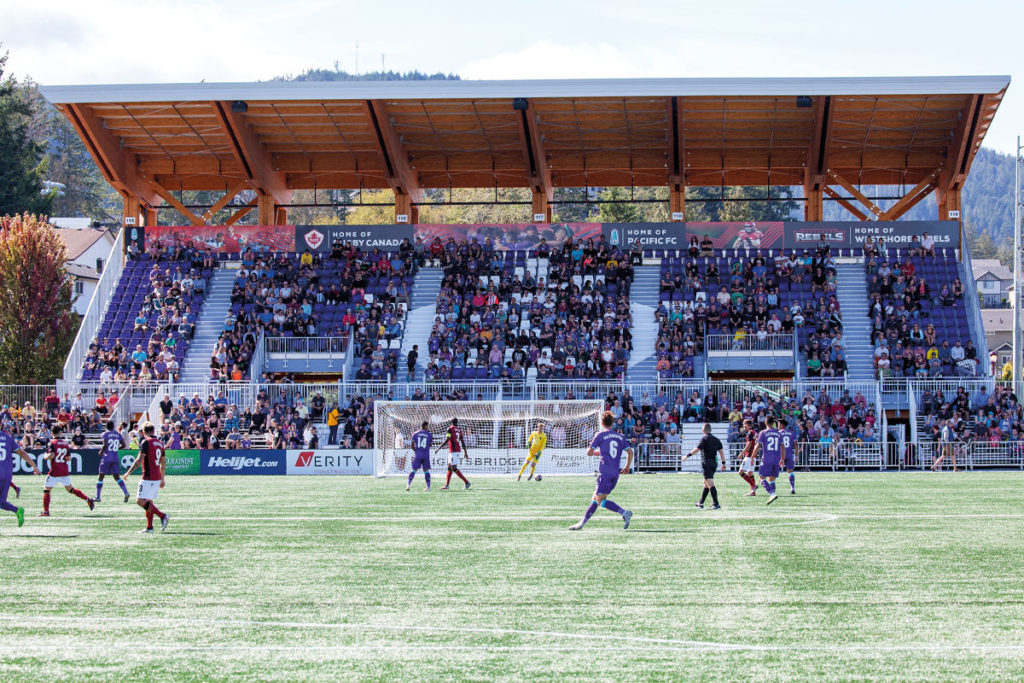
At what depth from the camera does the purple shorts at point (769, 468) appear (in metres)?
23.4

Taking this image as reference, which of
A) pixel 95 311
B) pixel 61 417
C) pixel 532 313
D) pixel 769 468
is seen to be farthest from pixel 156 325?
pixel 769 468

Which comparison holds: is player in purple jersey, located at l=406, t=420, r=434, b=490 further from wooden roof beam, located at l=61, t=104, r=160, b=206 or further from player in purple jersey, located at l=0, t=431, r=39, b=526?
wooden roof beam, located at l=61, t=104, r=160, b=206

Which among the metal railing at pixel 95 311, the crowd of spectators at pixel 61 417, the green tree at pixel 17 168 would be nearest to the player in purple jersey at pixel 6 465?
the crowd of spectators at pixel 61 417

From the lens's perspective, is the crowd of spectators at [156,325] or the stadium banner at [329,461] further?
the crowd of spectators at [156,325]

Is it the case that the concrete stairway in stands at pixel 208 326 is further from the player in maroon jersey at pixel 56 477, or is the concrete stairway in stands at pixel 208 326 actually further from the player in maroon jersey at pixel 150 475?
the player in maroon jersey at pixel 150 475

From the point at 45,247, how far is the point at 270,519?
34.9 meters

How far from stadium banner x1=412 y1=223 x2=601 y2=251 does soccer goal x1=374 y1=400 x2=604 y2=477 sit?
12.7 m

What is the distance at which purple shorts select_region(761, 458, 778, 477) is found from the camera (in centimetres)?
2342

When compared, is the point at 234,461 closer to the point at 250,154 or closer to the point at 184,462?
the point at 184,462

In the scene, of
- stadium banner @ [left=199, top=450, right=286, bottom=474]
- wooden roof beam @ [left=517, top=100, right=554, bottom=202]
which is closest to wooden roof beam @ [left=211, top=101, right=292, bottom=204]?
wooden roof beam @ [left=517, top=100, right=554, bottom=202]

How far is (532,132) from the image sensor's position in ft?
151

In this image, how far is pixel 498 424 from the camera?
3553cm

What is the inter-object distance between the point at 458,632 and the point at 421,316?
3535 centimetres

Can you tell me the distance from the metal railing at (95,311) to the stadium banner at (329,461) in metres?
11.5
